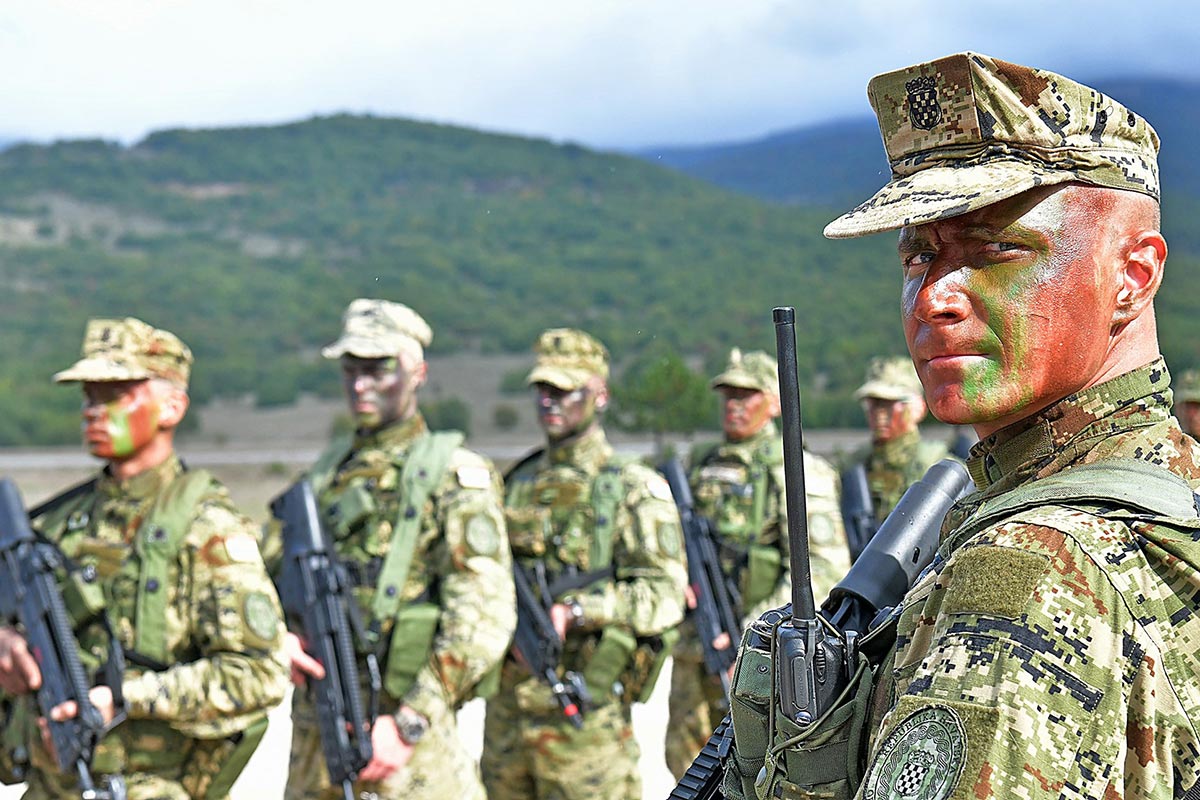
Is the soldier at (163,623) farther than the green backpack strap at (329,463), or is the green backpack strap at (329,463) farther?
the green backpack strap at (329,463)

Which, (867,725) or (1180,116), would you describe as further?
(1180,116)

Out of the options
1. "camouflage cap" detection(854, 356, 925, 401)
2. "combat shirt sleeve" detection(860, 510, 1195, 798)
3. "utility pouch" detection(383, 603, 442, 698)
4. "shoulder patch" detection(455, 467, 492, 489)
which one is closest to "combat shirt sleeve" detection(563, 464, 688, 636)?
"shoulder patch" detection(455, 467, 492, 489)

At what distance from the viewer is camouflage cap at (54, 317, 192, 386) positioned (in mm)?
4430

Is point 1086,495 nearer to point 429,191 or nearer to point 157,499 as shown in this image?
point 157,499

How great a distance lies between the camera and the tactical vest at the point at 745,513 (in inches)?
258

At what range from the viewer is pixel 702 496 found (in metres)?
6.97

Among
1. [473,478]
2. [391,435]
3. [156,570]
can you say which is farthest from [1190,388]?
[156,570]

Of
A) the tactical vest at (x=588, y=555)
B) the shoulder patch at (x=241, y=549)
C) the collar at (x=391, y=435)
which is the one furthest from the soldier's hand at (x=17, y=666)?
the tactical vest at (x=588, y=555)

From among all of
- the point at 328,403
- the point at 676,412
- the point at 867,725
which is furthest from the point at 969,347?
the point at 328,403

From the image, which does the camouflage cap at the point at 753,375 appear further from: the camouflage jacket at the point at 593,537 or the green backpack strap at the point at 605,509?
the green backpack strap at the point at 605,509

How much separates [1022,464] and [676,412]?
16.7 m

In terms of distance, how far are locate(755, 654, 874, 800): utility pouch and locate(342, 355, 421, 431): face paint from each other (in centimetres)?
392

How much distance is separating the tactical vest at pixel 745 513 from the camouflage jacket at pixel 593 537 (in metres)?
0.71

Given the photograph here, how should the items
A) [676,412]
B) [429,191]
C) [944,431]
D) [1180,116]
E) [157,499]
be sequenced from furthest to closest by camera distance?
[429,191] < [1180,116] < [944,431] < [676,412] < [157,499]
